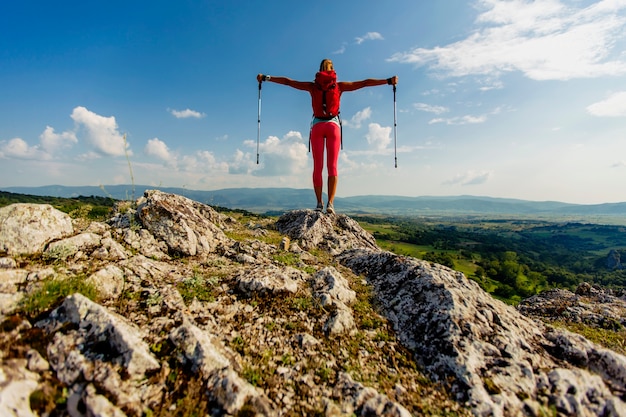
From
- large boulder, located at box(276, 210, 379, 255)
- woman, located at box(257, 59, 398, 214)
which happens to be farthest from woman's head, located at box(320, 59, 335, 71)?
large boulder, located at box(276, 210, 379, 255)

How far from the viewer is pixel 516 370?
17.9 ft

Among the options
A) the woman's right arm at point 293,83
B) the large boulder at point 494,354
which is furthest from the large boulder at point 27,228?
the woman's right arm at point 293,83

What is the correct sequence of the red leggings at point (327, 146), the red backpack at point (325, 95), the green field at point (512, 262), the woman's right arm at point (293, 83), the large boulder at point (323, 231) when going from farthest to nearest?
the green field at point (512, 262)
the red leggings at point (327, 146)
the woman's right arm at point (293, 83)
the red backpack at point (325, 95)
the large boulder at point (323, 231)

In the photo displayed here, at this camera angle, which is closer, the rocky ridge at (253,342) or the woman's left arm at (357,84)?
the rocky ridge at (253,342)

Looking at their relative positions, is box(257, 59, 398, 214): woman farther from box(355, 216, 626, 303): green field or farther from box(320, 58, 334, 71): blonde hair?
box(355, 216, 626, 303): green field

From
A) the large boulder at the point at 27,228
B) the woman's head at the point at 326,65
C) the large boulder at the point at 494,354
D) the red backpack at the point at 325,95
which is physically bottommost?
the large boulder at the point at 494,354

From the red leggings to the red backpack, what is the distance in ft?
1.99

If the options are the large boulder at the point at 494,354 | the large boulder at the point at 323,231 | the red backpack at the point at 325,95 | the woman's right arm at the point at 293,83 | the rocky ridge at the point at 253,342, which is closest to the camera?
the rocky ridge at the point at 253,342

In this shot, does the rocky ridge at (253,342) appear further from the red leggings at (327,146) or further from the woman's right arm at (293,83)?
the woman's right arm at (293,83)

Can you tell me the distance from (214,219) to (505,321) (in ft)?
44.6

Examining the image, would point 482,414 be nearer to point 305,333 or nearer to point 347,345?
point 347,345

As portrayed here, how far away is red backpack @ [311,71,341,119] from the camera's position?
14617 millimetres

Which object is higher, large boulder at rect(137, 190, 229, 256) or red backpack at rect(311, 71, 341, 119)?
red backpack at rect(311, 71, 341, 119)

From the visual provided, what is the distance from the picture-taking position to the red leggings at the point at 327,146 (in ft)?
49.6
